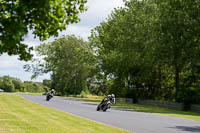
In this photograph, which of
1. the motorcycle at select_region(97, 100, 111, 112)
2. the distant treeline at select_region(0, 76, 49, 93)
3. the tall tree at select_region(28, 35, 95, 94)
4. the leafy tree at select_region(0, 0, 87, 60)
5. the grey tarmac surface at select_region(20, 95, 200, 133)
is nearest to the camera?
the leafy tree at select_region(0, 0, 87, 60)

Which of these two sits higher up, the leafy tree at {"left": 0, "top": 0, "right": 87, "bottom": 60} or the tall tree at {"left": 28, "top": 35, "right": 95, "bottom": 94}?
the tall tree at {"left": 28, "top": 35, "right": 95, "bottom": 94}

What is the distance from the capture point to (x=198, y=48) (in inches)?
1597

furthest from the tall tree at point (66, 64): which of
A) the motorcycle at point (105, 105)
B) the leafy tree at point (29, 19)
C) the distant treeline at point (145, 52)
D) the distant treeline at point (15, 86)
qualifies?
the leafy tree at point (29, 19)

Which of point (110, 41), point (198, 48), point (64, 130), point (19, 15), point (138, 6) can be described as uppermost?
point (138, 6)

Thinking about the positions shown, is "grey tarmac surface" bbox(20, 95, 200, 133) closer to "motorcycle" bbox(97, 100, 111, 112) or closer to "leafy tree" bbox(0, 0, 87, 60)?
"motorcycle" bbox(97, 100, 111, 112)

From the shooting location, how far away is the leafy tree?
23.5 feet

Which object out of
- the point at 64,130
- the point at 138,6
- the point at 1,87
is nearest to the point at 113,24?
the point at 138,6

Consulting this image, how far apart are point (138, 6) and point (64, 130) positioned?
4764 cm

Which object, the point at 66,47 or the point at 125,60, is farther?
the point at 66,47

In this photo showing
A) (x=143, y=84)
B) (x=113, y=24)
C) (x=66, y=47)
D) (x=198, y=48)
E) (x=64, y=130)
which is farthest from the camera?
(x=66, y=47)

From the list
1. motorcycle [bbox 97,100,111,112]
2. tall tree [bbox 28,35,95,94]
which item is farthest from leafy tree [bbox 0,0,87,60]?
tall tree [bbox 28,35,95,94]

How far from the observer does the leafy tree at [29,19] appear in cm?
716

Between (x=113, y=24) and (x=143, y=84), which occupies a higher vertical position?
(x=113, y=24)

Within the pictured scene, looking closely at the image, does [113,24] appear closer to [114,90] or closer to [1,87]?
[114,90]
